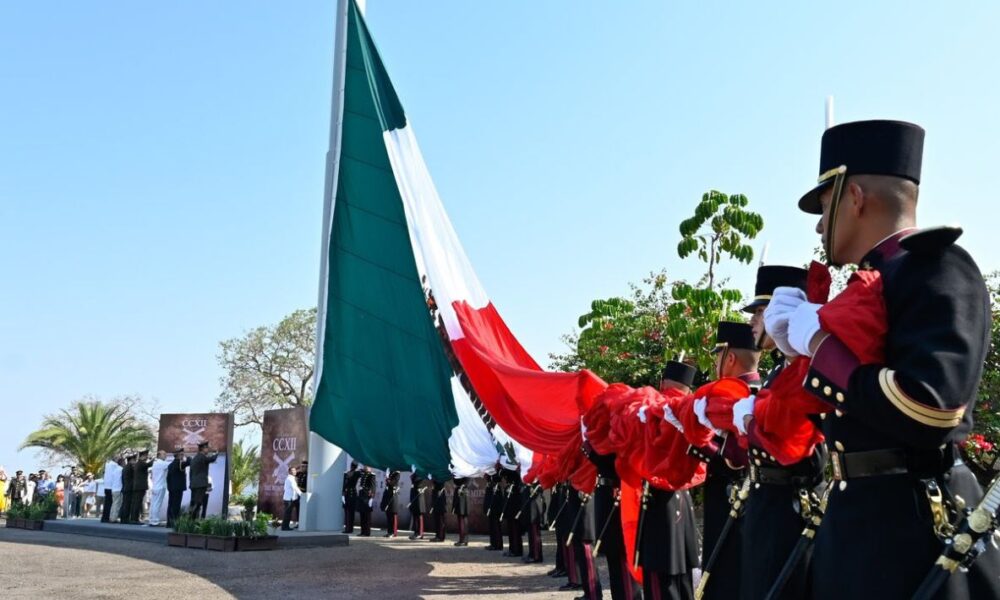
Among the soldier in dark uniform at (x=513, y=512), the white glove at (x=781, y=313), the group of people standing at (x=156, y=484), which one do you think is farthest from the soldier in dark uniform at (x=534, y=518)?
the white glove at (x=781, y=313)

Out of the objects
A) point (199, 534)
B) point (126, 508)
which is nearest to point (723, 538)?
point (199, 534)

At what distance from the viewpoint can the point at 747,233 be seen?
11773 millimetres

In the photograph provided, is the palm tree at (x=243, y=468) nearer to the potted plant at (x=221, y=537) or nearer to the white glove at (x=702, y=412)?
the potted plant at (x=221, y=537)

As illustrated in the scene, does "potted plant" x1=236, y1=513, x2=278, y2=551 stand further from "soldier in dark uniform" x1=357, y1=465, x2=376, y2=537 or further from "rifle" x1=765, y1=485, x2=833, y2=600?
"rifle" x1=765, y1=485, x2=833, y2=600

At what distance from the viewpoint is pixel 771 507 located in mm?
3566

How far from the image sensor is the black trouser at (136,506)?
20125 mm

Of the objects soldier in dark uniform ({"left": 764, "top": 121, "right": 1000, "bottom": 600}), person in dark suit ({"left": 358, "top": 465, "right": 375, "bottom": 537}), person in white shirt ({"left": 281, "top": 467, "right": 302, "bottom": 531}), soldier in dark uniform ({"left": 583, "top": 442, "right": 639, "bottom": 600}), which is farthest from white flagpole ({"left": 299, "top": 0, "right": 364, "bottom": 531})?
soldier in dark uniform ({"left": 764, "top": 121, "right": 1000, "bottom": 600})

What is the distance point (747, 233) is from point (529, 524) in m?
5.46

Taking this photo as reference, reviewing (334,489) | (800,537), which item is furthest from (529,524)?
(800,537)

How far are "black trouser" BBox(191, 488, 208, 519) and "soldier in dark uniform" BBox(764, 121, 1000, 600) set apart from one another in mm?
16530

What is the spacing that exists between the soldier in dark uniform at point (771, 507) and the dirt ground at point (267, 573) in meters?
5.84

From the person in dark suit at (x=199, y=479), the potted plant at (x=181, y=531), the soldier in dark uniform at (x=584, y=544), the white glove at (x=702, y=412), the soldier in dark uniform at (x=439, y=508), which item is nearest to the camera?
the white glove at (x=702, y=412)

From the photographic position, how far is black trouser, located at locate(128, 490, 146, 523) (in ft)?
66.0

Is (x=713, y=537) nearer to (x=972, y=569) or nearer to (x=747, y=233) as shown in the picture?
(x=972, y=569)
